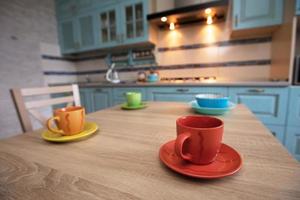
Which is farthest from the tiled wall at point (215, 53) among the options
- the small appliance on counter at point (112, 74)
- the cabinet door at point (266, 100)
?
the small appliance on counter at point (112, 74)

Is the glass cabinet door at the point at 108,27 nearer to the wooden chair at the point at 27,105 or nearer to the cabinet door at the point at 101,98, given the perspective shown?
the cabinet door at the point at 101,98

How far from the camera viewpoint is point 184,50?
231 centimetres

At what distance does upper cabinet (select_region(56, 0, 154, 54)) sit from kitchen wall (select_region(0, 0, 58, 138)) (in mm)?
284

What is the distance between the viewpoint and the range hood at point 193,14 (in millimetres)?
1726

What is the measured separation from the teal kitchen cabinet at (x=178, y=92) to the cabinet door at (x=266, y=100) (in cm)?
16

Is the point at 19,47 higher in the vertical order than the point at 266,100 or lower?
higher

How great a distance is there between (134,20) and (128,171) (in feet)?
7.41

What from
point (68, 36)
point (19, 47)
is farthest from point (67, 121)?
point (68, 36)

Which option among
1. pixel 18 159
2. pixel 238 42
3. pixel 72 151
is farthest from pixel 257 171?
pixel 238 42

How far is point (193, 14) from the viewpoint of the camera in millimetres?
1943

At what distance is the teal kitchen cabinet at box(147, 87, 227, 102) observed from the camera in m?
1.72

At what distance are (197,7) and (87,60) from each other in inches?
84.0

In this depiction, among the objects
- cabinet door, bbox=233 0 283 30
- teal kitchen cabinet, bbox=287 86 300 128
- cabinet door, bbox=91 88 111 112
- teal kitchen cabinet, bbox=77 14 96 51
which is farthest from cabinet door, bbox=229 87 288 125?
teal kitchen cabinet, bbox=77 14 96 51

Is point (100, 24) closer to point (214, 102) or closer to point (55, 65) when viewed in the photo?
point (55, 65)
